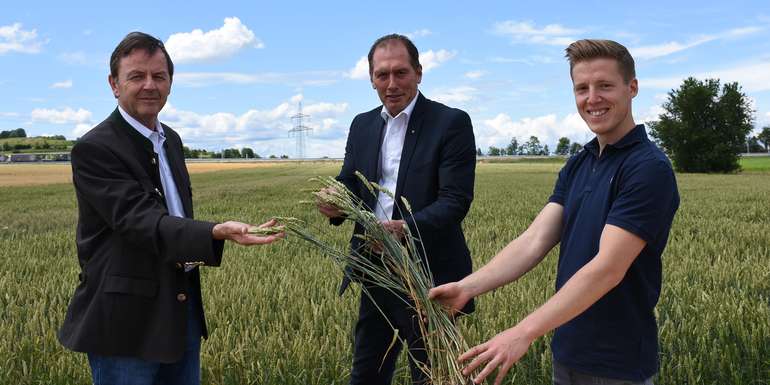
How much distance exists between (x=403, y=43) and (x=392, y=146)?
0.51 m

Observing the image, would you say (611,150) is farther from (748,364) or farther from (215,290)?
(215,290)

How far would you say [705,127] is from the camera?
57.4 metres

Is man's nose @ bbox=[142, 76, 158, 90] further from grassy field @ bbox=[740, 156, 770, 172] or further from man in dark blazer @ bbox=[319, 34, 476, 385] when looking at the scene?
grassy field @ bbox=[740, 156, 770, 172]

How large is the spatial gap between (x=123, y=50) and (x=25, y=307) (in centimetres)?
392

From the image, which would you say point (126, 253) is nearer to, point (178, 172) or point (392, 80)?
point (178, 172)


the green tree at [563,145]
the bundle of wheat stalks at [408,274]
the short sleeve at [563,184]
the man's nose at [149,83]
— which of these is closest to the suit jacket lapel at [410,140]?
the bundle of wheat stalks at [408,274]

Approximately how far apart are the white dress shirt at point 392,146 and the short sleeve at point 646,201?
1.30m

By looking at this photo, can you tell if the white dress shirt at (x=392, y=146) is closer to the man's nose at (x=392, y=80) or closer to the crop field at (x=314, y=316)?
the man's nose at (x=392, y=80)

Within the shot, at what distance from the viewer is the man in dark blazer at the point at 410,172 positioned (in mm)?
2930

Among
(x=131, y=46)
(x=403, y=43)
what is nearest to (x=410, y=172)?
(x=403, y=43)

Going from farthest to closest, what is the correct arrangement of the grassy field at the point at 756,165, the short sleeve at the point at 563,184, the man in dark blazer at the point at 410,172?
the grassy field at the point at 756,165, the man in dark blazer at the point at 410,172, the short sleeve at the point at 563,184

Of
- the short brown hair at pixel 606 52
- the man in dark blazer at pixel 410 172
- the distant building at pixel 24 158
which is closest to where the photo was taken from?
the short brown hair at pixel 606 52

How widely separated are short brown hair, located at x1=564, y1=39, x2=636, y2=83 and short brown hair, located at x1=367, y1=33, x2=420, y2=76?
1020mm

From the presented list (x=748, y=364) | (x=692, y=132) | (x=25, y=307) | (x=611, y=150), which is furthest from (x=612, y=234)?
(x=692, y=132)
